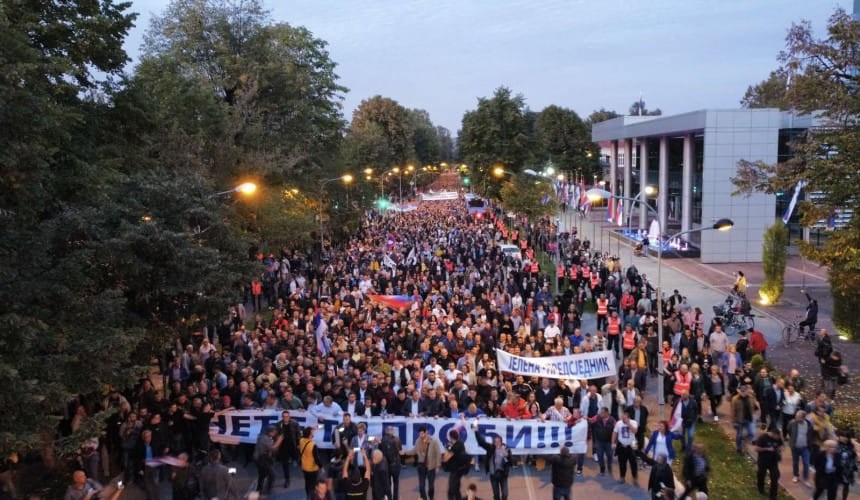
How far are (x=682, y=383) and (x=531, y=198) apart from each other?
1365 inches

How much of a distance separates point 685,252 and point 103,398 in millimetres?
37339

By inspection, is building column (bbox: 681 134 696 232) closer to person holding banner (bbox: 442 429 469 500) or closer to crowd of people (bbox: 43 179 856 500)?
crowd of people (bbox: 43 179 856 500)

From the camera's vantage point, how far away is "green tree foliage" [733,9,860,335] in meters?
17.5

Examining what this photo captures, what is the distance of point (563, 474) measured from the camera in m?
10.6

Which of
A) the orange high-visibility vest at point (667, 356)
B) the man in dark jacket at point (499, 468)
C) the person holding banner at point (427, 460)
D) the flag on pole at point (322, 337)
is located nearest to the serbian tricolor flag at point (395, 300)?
the flag on pole at point (322, 337)

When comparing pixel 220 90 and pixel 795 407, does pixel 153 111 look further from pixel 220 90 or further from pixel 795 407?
pixel 795 407

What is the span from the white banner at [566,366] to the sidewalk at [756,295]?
5.67 ft

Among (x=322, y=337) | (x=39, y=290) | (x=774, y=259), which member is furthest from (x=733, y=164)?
(x=39, y=290)

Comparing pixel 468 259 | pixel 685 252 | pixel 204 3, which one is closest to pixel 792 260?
pixel 685 252

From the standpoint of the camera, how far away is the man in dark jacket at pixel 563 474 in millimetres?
10570

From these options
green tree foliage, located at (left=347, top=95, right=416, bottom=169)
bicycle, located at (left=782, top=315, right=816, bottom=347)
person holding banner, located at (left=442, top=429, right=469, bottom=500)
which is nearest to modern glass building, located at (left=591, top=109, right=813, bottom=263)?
bicycle, located at (left=782, top=315, right=816, bottom=347)

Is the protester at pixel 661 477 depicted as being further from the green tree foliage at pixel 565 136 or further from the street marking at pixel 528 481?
the green tree foliage at pixel 565 136

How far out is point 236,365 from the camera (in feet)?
52.1

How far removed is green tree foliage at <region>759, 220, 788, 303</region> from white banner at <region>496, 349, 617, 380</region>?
631 inches
